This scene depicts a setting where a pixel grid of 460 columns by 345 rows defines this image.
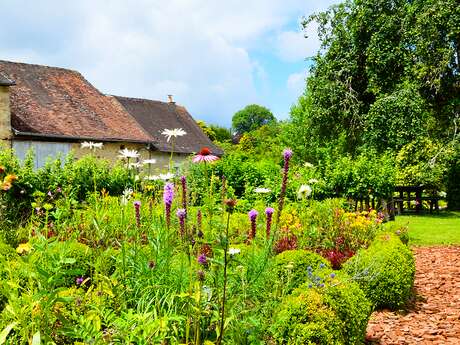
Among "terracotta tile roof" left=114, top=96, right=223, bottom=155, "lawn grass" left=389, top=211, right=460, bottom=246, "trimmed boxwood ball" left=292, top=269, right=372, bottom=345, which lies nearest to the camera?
"trimmed boxwood ball" left=292, top=269, right=372, bottom=345

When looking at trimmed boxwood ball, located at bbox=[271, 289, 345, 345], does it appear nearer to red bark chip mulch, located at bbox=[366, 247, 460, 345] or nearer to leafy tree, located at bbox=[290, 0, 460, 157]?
red bark chip mulch, located at bbox=[366, 247, 460, 345]

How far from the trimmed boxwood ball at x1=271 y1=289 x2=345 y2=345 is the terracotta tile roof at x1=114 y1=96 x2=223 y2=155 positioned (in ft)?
78.5

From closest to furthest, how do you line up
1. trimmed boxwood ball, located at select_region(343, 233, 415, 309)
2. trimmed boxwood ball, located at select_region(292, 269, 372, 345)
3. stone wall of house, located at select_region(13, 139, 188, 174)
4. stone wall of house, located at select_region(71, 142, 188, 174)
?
trimmed boxwood ball, located at select_region(292, 269, 372, 345)
trimmed boxwood ball, located at select_region(343, 233, 415, 309)
stone wall of house, located at select_region(13, 139, 188, 174)
stone wall of house, located at select_region(71, 142, 188, 174)

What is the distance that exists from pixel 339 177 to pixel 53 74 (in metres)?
17.2

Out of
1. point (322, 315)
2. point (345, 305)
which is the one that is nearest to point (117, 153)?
point (345, 305)

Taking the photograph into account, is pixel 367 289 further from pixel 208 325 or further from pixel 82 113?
pixel 82 113

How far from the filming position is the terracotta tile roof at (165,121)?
29.3 meters

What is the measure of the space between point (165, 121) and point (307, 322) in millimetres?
28302

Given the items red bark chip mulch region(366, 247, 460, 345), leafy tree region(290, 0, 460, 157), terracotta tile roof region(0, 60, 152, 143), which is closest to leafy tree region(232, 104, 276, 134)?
terracotta tile roof region(0, 60, 152, 143)

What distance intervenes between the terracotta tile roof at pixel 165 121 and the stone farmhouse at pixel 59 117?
342 millimetres

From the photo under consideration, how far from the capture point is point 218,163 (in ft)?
52.2

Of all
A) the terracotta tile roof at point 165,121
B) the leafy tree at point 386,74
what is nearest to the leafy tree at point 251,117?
the terracotta tile roof at point 165,121

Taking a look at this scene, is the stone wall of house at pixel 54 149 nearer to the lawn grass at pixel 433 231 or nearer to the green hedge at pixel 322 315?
the lawn grass at pixel 433 231

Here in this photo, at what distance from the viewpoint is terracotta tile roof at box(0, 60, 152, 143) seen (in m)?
21.2
